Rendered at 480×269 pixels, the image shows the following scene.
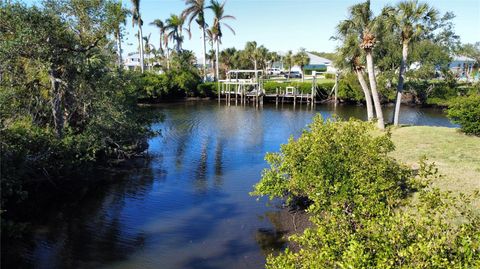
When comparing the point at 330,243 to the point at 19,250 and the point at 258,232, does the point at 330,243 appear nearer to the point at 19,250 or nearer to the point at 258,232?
the point at 258,232

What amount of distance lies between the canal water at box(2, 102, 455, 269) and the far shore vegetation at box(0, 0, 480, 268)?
99 centimetres

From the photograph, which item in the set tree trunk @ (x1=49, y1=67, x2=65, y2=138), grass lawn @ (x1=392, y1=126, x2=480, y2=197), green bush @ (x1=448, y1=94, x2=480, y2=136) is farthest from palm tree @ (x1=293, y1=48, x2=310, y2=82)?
tree trunk @ (x1=49, y1=67, x2=65, y2=138)

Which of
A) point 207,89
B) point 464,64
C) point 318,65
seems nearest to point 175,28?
point 207,89

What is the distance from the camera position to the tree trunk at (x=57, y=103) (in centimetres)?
1499

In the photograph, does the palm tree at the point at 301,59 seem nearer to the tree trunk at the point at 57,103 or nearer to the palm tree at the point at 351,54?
the palm tree at the point at 351,54

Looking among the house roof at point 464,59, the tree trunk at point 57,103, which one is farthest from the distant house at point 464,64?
the tree trunk at point 57,103

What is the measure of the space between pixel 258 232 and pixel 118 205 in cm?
546

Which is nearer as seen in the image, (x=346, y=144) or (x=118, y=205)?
(x=346, y=144)

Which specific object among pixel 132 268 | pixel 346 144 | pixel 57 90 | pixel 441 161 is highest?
pixel 57 90

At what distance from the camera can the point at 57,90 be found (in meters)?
15.3

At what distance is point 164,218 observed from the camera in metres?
12.6

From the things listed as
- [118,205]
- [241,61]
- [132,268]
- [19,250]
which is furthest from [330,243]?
[241,61]

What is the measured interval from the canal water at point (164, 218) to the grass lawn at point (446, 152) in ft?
18.6

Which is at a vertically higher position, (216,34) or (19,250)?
(216,34)
